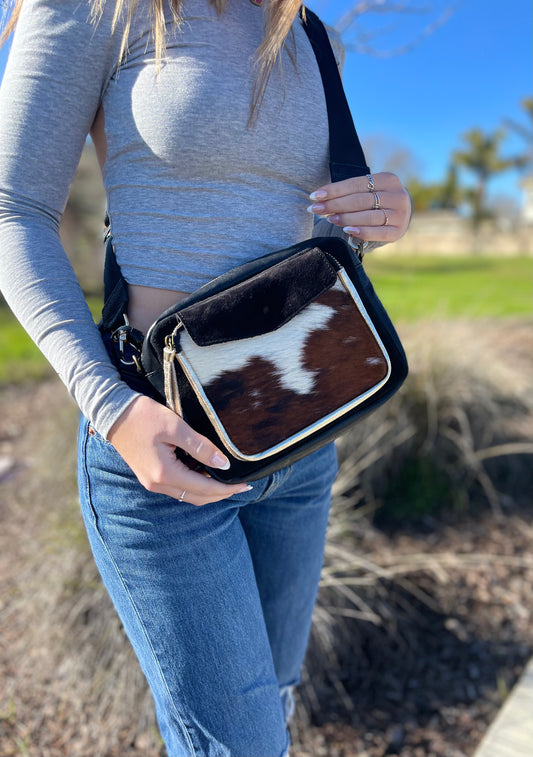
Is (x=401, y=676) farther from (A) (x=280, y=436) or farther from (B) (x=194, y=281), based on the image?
(B) (x=194, y=281)

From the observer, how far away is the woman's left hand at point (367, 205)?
1.02m

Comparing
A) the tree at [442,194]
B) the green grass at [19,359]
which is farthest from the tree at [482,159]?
the green grass at [19,359]

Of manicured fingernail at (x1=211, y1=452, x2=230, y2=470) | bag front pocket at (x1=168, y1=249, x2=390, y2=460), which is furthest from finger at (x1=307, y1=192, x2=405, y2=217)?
manicured fingernail at (x1=211, y1=452, x2=230, y2=470)

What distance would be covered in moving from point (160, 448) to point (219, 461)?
0.29ft

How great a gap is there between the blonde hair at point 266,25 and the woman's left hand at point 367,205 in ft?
0.62

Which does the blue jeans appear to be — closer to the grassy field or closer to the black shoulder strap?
the black shoulder strap

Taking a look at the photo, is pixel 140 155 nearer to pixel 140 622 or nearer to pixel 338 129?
pixel 338 129

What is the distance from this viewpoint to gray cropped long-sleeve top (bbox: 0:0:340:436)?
0.88 meters

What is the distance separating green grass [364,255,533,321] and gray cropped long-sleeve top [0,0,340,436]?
3.37 m

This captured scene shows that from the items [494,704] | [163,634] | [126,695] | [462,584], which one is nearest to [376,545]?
[462,584]

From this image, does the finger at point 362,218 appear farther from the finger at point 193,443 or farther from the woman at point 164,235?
the finger at point 193,443

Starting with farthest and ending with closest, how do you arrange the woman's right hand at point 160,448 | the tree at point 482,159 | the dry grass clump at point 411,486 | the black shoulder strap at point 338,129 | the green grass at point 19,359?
the tree at point 482,159 < the green grass at point 19,359 < the dry grass clump at point 411,486 < the black shoulder strap at point 338,129 < the woman's right hand at point 160,448

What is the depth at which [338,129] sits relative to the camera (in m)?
1.06

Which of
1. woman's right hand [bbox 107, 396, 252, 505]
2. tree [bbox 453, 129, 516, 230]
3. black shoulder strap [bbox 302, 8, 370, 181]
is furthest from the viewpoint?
tree [bbox 453, 129, 516, 230]
